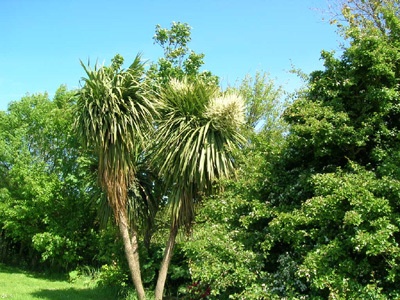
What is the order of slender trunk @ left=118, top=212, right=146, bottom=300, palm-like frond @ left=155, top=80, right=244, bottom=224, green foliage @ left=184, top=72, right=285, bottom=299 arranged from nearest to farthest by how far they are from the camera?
green foliage @ left=184, top=72, right=285, bottom=299 < palm-like frond @ left=155, top=80, right=244, bottom=224 < slender trunk @ left=118, top=212, right=146, bottom=300

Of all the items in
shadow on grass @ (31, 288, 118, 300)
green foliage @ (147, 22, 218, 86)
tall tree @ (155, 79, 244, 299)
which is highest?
green foliage @ (147, 22, 218, 86)

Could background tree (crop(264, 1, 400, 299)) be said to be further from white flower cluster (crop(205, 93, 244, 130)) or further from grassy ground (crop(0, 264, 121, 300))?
grassy ground (crop(0, 264, 121, 300))

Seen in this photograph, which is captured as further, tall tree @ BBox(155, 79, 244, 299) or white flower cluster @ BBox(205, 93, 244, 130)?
white flower cluster @ BBox(205, 93, 244, 130)

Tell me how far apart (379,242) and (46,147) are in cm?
1486

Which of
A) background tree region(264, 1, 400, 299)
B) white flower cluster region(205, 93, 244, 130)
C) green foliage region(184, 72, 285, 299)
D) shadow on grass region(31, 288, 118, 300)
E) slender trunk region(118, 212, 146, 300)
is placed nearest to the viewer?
background tree region(264, 1, 400, 299)

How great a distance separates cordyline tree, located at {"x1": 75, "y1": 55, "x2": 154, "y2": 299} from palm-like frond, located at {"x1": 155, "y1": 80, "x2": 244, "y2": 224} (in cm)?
56

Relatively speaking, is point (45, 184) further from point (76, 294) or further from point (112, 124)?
point (112, 124)

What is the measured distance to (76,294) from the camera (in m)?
9.92

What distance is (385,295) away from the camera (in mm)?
4664

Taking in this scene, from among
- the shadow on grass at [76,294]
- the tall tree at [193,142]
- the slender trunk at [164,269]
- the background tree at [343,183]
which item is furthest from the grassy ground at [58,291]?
the background tree at [343,183]

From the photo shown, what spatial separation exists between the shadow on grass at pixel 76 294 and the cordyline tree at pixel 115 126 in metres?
1.64

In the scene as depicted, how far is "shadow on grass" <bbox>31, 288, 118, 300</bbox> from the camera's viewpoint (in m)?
9.30

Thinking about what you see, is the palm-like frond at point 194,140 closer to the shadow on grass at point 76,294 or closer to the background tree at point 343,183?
the background tree at point 343,183

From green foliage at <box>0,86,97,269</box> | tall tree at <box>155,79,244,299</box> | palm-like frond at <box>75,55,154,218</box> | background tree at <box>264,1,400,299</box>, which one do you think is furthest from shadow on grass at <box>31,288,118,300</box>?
background tree at <box>264,1,400,299</box>
